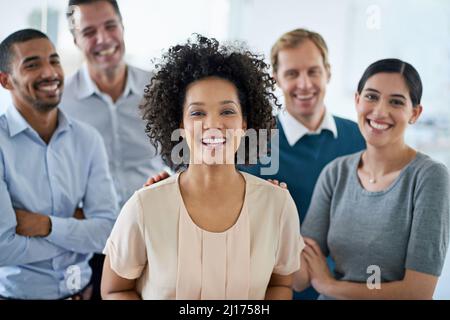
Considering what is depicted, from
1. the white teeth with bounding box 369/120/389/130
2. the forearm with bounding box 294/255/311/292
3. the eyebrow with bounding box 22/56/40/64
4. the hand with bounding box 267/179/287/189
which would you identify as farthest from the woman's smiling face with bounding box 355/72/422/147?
the eyebrow with bounding box 22/56/40/64

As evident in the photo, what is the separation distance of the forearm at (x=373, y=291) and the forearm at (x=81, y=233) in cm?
71

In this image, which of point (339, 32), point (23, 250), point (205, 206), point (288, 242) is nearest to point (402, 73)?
point (339, 32)

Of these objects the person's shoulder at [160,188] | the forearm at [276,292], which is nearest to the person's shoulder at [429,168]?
the forearm at [276,292]

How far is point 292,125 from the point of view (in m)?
1.75

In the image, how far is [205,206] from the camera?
1545mm

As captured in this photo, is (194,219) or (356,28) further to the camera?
(356,28)

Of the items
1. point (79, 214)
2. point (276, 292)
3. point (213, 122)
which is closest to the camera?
point (213, 122)

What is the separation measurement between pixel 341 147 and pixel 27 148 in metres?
0.96

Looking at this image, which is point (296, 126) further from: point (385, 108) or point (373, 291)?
point (373, 291)

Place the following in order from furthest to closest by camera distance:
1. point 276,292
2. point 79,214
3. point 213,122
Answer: point 79,214
point 276,292
point 213,122

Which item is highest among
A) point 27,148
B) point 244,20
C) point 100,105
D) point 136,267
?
point 244,20

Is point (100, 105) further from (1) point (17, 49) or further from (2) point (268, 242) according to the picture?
(2) point (268, 242)

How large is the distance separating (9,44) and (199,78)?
0.60m
